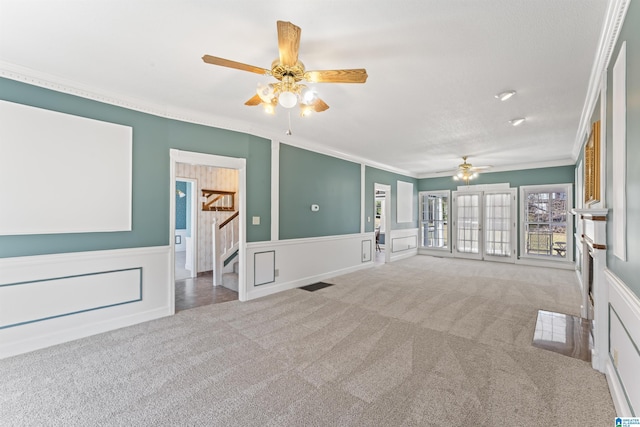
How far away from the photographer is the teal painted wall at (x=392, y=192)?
268 inches

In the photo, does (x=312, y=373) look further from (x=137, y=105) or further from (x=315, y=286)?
(x=137, y=105)

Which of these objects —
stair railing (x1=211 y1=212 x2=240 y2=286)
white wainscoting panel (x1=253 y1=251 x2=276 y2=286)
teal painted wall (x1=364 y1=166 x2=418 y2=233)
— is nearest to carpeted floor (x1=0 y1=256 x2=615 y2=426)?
white wainscoting panel (x1=253 y1=251 x2=276 y2=286)

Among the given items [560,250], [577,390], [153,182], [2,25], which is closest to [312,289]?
[153,182]

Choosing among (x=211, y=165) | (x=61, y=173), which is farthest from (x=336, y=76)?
(x=61, y=173)

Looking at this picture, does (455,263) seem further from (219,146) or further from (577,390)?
(219,146)

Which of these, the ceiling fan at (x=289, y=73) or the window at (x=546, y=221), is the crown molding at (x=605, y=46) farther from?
the window at (x=546, y=221)

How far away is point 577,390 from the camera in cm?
207

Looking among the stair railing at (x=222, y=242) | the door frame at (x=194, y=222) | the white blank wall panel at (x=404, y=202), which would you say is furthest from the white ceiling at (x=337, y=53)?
the white blank wall panel at (x=404, y=202)

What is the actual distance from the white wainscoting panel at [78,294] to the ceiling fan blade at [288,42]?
9.15ft

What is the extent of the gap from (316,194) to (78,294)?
12.1 feet

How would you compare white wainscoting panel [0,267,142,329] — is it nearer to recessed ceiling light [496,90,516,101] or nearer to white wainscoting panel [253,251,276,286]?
white wainscoting panel [253,251,276,286]

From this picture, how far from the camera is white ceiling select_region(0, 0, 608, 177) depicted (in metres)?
1.83

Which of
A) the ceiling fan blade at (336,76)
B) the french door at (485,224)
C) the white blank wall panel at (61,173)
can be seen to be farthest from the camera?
the french door at (485,224)

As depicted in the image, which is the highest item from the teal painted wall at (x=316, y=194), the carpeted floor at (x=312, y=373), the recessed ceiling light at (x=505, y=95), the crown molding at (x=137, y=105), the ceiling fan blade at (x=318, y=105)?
the recessed ceiling light at (x=505, y=95)
